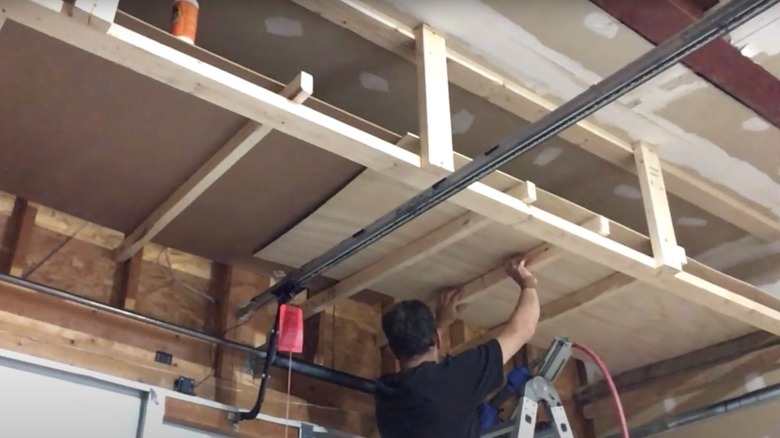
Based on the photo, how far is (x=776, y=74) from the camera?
2320 mm

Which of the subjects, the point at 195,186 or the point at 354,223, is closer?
the point at 195,186

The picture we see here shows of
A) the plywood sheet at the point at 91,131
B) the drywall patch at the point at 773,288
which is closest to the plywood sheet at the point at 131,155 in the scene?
the plywood sheet at the point at 91,131

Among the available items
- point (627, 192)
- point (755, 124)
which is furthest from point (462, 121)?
point (755, 124)

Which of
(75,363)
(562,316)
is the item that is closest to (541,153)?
(562,316)

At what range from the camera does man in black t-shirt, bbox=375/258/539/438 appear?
2117 mm

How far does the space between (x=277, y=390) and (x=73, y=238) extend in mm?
866

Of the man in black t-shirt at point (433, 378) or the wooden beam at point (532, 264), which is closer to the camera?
the man in black t-shirt at point (433, 378)

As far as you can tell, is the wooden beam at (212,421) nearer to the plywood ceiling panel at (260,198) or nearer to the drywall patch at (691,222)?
the plywood ceiling panel at (260,198)

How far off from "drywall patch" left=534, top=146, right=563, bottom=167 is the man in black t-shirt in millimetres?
525

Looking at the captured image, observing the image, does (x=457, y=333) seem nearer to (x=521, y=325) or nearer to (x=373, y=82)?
(x=521, y=325)

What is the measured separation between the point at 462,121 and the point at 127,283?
1.23 metres

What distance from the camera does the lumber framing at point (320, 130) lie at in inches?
59.2

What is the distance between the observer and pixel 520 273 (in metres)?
2.63

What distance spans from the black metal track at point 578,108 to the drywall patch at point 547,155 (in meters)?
0.75
